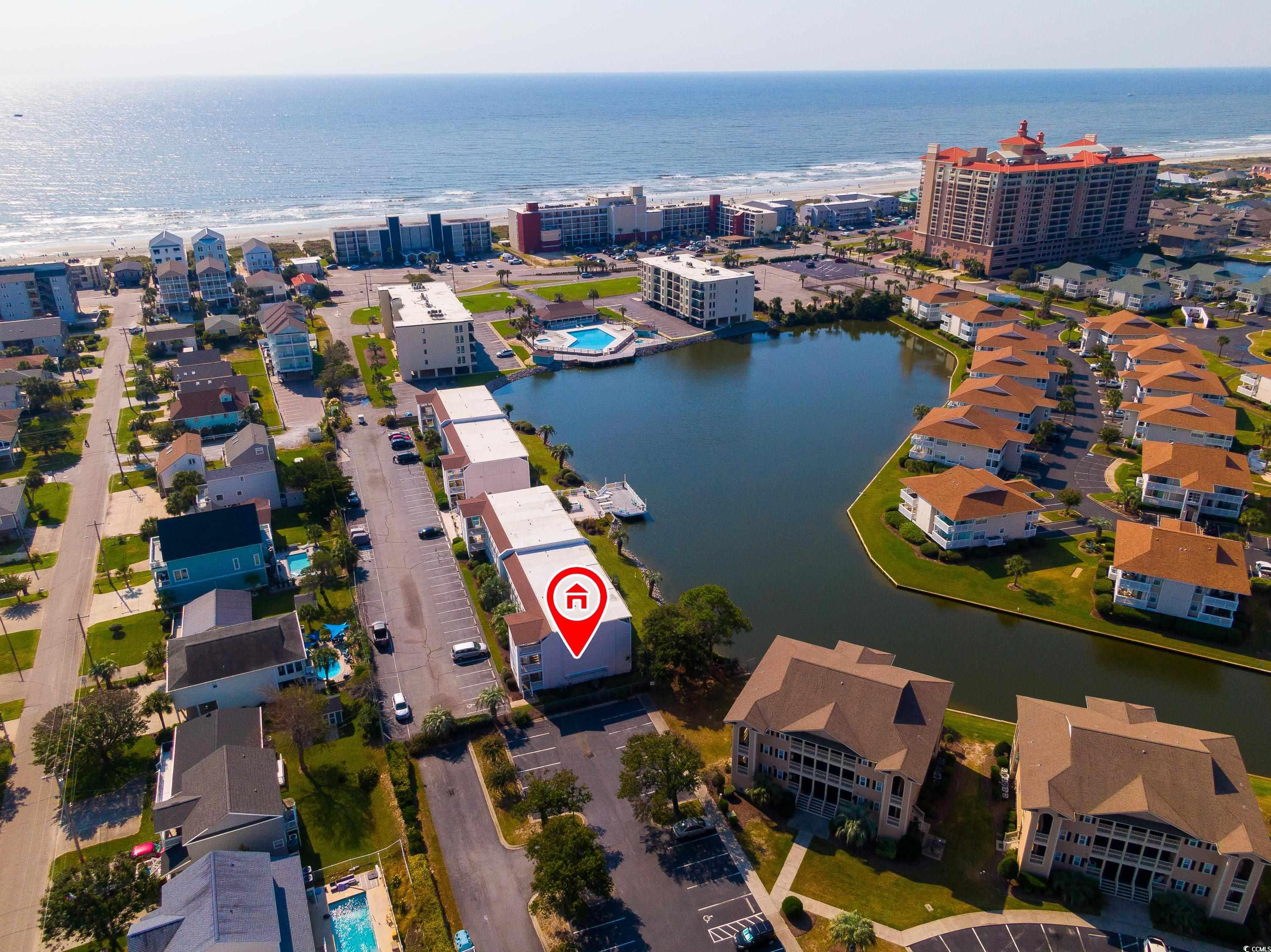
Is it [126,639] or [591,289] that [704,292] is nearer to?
[591,289]

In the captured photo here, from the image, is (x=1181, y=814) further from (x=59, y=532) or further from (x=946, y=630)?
(x=59, y=532)

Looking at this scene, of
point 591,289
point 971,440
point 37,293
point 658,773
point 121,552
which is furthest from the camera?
point 591,289

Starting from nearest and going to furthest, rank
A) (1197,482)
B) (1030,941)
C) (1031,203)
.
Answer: (1030,941), (1197,482), (1031,203)

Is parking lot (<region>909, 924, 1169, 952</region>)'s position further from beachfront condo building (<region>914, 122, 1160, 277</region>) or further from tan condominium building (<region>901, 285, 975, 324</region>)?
beachfront condo building (<region>914, 122, 1160, 277</region>)

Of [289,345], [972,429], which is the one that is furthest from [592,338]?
[972,429]

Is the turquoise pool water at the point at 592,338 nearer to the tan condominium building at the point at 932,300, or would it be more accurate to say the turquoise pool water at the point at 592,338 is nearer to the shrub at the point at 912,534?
the tan condominium building at the point at 932,300

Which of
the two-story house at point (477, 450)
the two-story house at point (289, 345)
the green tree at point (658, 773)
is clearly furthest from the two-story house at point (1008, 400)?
the two-story house at point (289, 345)

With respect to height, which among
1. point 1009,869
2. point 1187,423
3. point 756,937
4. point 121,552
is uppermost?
point 1187,423
